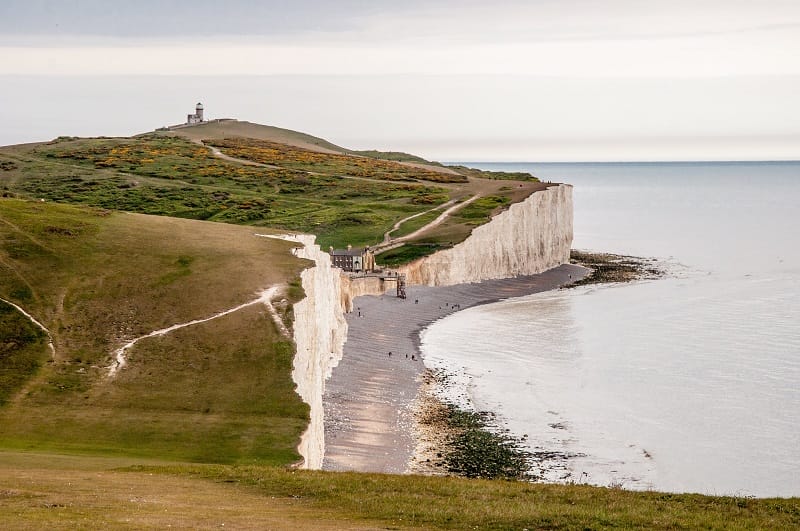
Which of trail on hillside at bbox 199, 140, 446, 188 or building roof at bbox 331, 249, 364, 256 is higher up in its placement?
trail on hillside at bbox 199, 140, 446, 188

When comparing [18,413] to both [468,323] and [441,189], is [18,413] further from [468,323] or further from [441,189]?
[441,189]

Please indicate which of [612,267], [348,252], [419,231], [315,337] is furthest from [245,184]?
[315,337]

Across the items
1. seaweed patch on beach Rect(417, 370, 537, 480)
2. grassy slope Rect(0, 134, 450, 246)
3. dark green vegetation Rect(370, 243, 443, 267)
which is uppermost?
Result: grassy slope Rect(0, 134, 450, 246)

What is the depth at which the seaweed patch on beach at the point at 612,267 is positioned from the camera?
128m

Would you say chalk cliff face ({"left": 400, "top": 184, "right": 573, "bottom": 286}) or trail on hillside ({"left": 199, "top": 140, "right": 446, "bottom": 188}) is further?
trail on hillside ({"left": 199, "top": 140, "right": 446, "bottom": 188})

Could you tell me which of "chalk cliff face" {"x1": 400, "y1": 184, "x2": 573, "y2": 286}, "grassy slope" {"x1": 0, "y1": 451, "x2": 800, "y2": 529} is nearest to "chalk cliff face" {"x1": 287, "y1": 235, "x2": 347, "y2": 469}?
"grassy slope" {"x1": 0, "y1": 451, "x2": 800, "y2": 529}

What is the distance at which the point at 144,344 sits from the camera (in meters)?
50.2

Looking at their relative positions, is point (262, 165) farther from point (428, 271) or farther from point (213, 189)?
point (428, 271)

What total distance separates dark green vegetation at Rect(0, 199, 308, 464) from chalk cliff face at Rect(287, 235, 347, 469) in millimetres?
799

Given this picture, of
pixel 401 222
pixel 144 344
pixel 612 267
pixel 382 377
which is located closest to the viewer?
pixel 144 344

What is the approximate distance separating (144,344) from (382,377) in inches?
807

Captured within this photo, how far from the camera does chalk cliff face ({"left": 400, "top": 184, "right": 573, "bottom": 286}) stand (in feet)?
362

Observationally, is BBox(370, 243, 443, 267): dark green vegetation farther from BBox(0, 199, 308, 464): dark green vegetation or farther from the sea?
BBox(0, 199, 308, 464): dark green vegetation

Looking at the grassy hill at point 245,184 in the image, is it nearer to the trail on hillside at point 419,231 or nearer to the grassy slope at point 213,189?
the grassy slope at point 213,189
